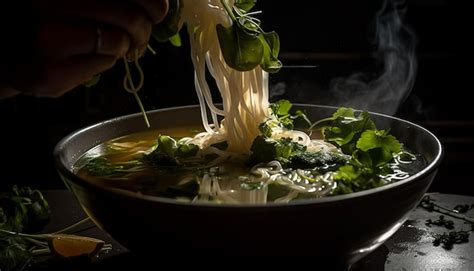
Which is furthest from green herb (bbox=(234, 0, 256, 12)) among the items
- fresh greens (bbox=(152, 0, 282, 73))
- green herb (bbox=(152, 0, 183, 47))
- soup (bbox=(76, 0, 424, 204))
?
green herb (bbox=(152, 0, 183, 47))

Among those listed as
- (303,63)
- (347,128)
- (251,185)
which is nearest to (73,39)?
(251,185)

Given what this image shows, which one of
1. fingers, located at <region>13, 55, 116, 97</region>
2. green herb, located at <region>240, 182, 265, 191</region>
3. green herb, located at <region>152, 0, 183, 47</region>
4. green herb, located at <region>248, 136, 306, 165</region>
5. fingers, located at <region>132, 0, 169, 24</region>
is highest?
fingers, located at <region>132, 0, 169, 24</region>

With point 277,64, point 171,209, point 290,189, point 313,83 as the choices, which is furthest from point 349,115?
point 313,83

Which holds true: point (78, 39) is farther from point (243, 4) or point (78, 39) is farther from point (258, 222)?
point (243, 4)

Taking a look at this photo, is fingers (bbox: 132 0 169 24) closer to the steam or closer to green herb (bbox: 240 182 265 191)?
green herb (bbox: 240 182 265 191)

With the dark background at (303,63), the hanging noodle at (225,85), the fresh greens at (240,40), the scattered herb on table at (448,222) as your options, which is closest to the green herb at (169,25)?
the fresh greens at (240,40)

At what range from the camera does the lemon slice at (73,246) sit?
4.03 ft

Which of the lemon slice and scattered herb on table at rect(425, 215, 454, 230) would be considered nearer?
the lemon slice

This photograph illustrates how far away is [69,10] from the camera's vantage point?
96cm

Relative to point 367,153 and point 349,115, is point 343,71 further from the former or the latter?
point 367,153

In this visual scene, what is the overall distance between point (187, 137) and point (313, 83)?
1771 mm

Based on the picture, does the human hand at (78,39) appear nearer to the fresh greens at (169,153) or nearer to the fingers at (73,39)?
the fingers at (73,39)

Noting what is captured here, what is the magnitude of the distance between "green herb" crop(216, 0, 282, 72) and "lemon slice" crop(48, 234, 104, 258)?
0.45 meters

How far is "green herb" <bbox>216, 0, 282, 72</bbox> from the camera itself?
4.12ft
